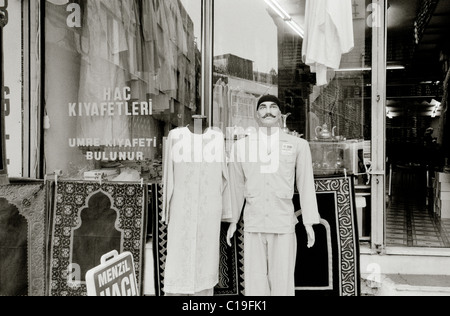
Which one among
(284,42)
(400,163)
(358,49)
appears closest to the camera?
(358,49)

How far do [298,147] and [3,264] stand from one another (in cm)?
260

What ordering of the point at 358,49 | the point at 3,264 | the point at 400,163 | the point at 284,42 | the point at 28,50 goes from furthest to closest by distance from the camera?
the point at 400,163 < the point at 284,42 < the point at 28,50 < the point at 358,49 < the point at 3,264

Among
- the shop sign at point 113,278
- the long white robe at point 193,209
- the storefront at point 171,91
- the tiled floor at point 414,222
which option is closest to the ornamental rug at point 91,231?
the storefront at point 171,91

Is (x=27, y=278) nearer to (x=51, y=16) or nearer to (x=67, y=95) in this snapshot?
(x=67, y=95)

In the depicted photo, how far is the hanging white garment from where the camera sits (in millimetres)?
3729

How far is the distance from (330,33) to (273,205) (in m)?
1.63

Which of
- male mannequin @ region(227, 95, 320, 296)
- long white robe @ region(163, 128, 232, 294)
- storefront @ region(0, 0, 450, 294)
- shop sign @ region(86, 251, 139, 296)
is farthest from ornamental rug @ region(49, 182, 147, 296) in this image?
shop sign @ region(86, 251, 139, 296)

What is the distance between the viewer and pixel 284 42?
15.0 feet

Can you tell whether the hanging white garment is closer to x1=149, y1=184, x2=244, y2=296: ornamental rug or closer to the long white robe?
the long white robe

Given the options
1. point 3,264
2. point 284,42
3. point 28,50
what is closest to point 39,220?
point 3,264

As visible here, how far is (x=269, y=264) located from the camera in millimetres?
3211

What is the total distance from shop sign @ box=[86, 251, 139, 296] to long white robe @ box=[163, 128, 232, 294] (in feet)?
3.12

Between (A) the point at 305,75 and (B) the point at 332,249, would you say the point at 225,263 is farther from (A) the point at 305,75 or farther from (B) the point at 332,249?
(A) the point at 305,75

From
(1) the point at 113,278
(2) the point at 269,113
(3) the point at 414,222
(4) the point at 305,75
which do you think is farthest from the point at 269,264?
(3) the point at 414,222
